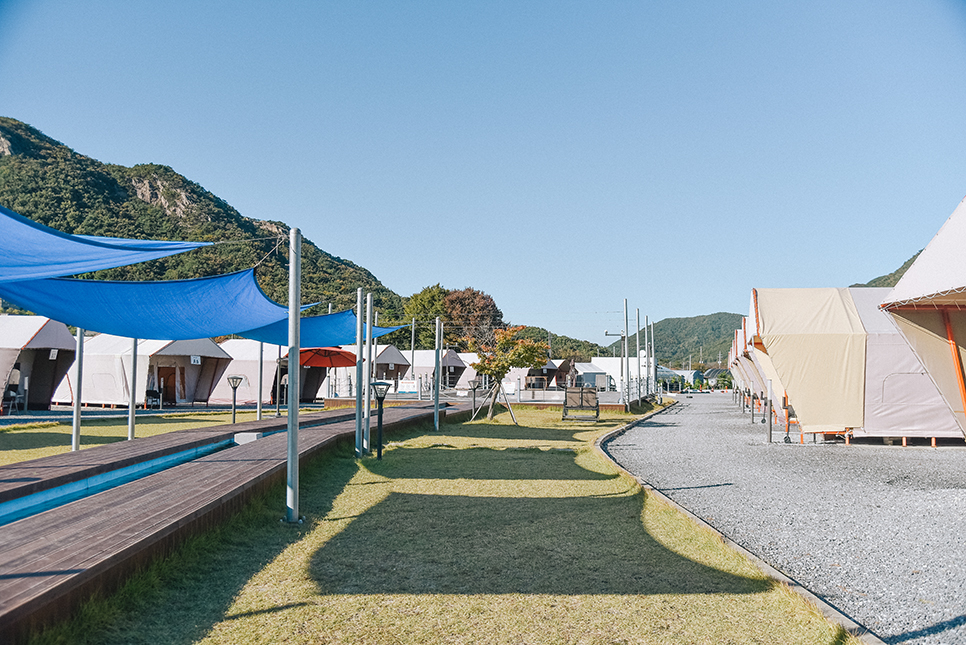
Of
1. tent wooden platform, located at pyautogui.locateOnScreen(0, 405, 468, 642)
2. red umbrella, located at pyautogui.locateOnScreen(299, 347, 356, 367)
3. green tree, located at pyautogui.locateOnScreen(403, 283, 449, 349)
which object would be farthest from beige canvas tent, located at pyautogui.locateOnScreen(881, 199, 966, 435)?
green tree, located at pyautogui.locateOnScreen(403, 283, 449, 349)

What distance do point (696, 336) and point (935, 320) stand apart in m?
177

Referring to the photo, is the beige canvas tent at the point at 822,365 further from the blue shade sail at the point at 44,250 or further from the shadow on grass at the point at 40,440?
the shadow on grass at the point at 40,440

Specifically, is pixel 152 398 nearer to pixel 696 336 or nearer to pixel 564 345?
pixel 564 345

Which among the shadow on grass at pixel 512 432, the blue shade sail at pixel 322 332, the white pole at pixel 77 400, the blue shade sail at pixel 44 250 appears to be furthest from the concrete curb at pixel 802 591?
the blue shade sail at pixel 322 332

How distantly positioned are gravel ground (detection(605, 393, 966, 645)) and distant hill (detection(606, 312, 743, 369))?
140m

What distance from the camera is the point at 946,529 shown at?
5.23 metres

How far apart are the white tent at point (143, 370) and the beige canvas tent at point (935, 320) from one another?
1999cm

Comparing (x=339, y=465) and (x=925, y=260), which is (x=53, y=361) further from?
(x=925, y=260)

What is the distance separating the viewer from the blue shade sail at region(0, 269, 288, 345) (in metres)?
7.78

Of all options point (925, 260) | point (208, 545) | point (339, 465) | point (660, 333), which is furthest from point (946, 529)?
point (660, 333)

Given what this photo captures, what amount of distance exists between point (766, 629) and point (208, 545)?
10.7 feet

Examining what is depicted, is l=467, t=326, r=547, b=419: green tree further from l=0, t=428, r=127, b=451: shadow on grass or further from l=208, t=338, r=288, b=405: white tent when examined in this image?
l=208, t=338, r=288, b=405: white tent

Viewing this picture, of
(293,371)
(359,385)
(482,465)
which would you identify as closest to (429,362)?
(359,385)

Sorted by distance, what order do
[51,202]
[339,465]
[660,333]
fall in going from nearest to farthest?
1. [339,465]
2. [51,202]
3. [660,333]
